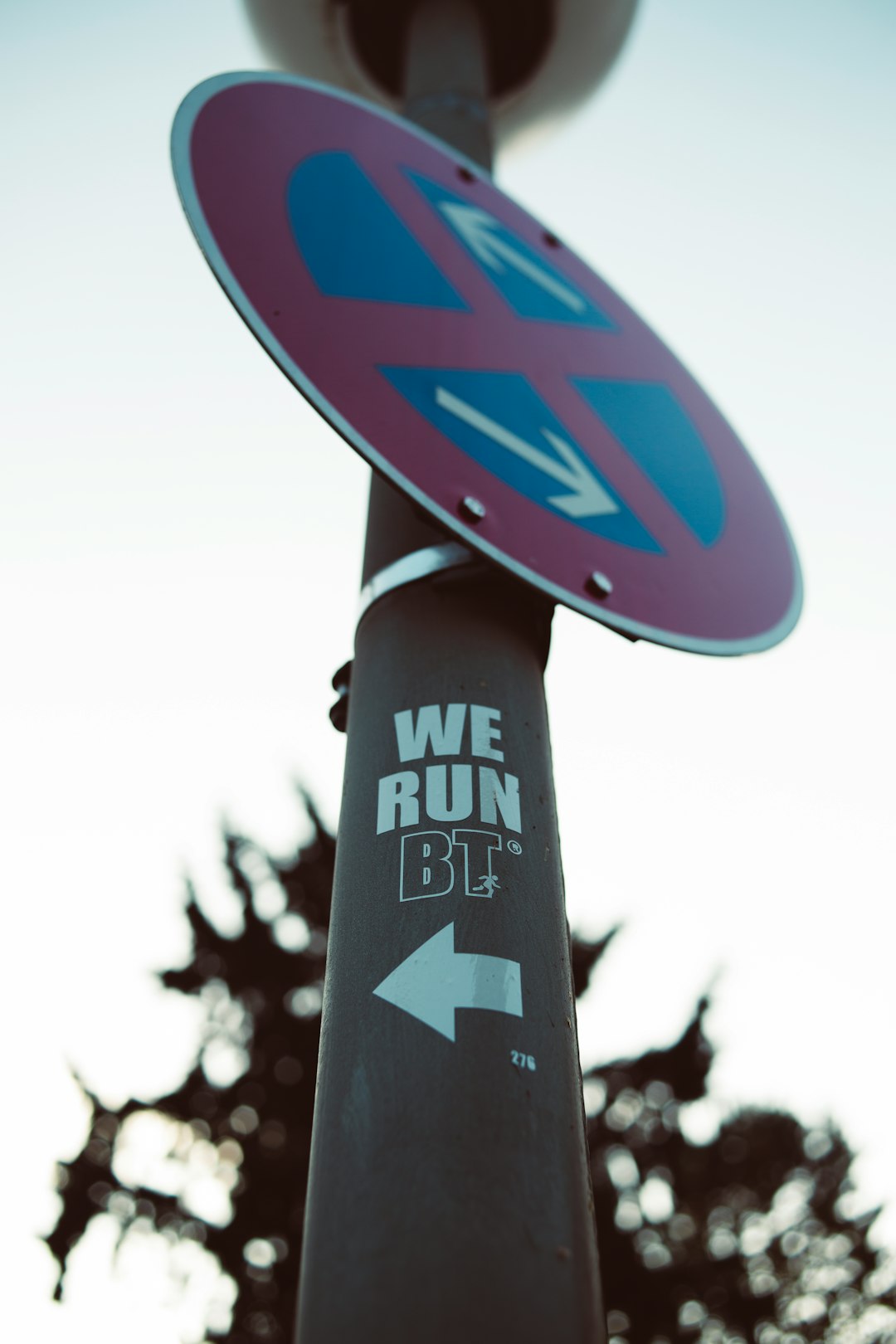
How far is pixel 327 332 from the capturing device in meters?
1.40

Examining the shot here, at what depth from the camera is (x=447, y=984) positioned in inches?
41.4

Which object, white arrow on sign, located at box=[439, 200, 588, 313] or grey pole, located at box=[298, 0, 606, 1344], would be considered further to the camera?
white arrow on sign, located at box=[439, 200, 588, 313]

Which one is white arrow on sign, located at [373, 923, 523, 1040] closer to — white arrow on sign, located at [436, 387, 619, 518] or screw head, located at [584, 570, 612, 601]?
screw head, located at [584, 570, 612, 601]

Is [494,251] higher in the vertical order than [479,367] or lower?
higher

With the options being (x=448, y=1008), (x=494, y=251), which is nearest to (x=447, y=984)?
(x=448, y=1008)

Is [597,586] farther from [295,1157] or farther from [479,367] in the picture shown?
[295,1157]

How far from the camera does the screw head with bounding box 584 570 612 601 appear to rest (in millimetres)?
1408

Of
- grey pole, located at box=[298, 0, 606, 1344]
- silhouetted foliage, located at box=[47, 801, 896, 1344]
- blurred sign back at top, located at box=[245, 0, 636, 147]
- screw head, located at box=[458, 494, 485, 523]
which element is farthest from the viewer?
silhouetted foliage, located at box=[47, 801, 896, 1344]

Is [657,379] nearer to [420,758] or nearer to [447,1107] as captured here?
[420,758]

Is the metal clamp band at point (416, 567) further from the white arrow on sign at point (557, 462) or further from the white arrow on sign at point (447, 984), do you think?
the white arrow on sign at point (447, 984)

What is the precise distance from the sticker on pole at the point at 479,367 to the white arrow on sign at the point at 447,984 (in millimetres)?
482

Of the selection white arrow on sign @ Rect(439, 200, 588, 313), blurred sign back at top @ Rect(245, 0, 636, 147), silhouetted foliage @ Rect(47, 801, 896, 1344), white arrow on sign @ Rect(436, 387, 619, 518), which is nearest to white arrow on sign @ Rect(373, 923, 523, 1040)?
white arrow on sign @ Rect(436, 387, 619, 518)

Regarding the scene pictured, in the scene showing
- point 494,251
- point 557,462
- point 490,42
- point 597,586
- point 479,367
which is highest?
point 490,42

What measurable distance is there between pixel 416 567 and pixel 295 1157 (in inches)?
244
